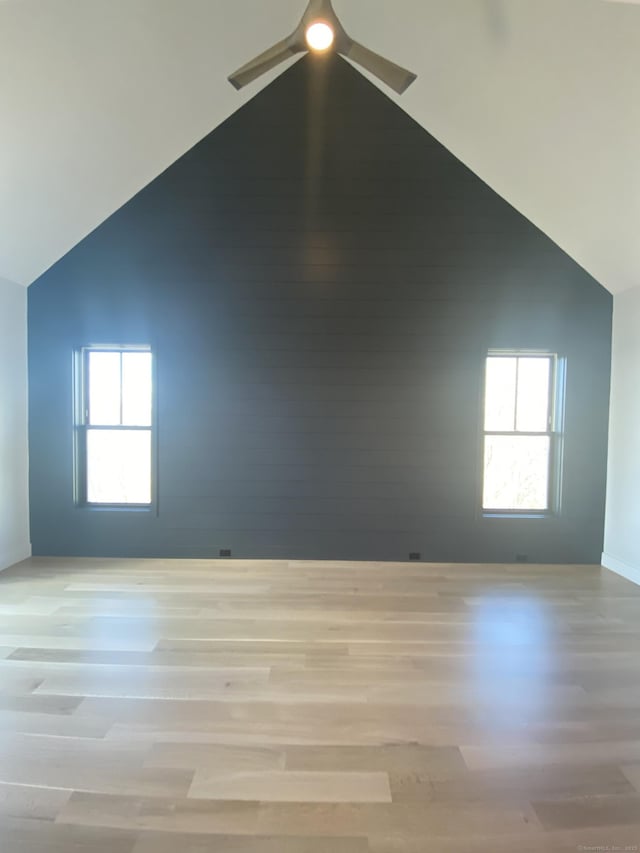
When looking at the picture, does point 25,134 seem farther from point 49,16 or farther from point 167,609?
point 167,609

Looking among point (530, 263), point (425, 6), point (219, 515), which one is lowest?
point (219, 515)

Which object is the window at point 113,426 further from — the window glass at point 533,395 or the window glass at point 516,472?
the window glass at point 533,395

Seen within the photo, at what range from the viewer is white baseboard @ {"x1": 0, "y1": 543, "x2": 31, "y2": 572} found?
3.32 metres

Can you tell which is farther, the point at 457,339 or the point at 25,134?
the point at 457,339

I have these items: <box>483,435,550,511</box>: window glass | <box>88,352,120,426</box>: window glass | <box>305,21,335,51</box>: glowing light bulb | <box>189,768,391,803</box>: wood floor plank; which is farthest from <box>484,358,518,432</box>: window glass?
<box>88,352,120,426</box>: window glass

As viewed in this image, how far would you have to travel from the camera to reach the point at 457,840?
1232 millimetres

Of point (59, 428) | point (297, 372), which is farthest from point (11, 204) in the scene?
point (297, 372)

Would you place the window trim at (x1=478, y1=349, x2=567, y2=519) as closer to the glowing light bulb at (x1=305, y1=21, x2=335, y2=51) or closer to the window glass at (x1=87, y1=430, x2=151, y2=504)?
the glowing light bulb at (x1=305, y1=21, x2=335, y2=51)

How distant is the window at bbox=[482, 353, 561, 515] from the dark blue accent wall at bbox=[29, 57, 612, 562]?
0.15 meters

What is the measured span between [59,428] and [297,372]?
7.32 feet

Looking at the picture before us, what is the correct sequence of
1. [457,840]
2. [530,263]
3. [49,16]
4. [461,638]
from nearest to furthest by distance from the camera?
[457,840]
[49,16]
[461,638]
[530,263]

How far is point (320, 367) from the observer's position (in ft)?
11.8

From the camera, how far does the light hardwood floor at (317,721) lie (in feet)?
4.17

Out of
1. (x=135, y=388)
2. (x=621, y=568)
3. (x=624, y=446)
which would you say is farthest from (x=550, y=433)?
(x=135, y=388)
